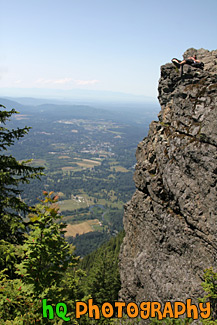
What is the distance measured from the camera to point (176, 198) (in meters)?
16.0

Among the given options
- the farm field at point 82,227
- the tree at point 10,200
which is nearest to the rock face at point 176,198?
the tree at point 10,200

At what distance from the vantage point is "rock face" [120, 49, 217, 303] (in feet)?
46.9

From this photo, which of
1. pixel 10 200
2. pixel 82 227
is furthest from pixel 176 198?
pixel 82 227

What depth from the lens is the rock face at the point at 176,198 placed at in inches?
563

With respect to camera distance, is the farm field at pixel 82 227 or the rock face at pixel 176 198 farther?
the farm field at pixel 82 227

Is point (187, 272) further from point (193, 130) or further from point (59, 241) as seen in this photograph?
point (59, 241)

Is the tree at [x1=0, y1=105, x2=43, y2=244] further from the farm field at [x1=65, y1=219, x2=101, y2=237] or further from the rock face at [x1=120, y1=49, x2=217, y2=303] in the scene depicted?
the farm field at [x1=65, y1=219, x2=101, y2=237]

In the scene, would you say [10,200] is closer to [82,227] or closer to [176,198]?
[176,198]

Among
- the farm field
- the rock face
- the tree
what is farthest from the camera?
the farm field

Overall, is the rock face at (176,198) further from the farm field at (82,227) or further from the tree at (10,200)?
the farm field at (82,227)

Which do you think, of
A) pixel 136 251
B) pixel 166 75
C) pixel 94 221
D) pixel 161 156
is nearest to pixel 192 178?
pixel 161 156

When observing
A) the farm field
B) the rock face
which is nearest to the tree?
the rock face

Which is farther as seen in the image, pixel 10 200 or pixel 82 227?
pixel 82 227

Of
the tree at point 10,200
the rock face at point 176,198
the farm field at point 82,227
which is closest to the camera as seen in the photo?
the tree at point 10,200
